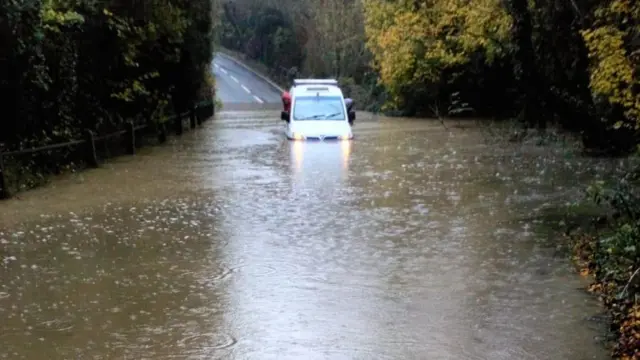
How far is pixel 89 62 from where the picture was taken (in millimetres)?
19922

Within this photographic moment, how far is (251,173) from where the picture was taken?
17.7 metres

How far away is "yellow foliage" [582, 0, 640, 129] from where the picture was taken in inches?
369

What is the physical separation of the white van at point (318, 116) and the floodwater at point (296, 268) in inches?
269

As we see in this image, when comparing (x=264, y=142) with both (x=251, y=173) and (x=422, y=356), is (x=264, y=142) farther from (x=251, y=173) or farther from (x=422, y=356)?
(x=422, y=356)

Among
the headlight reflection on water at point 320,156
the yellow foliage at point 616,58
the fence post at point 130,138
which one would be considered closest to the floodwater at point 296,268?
the headlight reflection on water at point 320,156

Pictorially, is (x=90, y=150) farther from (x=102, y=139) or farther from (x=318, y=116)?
(x=318, y=116)

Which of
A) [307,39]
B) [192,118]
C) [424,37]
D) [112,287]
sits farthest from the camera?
[307,39]

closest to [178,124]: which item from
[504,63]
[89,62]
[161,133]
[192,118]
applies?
[192,118]

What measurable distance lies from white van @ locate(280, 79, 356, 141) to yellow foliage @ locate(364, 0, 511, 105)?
6.46 metres

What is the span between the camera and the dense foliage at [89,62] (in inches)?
587

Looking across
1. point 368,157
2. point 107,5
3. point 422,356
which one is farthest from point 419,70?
point 422,356

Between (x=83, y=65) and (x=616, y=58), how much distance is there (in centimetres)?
1351

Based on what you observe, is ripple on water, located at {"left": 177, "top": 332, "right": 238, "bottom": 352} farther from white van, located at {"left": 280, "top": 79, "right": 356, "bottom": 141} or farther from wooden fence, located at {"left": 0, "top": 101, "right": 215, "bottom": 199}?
white van, located at {"left": 280, "top": 79, "right": 356, "bottom": 141}

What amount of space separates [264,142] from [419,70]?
13321mm
